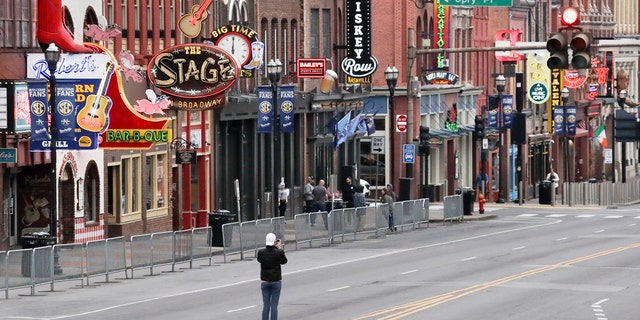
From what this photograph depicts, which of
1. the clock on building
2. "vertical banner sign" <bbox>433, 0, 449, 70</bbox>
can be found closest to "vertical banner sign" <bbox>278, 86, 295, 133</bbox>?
the clock on building

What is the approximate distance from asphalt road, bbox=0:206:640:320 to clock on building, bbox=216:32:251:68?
769cm

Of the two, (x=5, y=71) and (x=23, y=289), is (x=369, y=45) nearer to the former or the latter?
(x=5, y=71)

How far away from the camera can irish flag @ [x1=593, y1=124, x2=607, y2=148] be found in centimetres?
11788

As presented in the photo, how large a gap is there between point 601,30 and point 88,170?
7874cm

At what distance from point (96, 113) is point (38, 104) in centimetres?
405

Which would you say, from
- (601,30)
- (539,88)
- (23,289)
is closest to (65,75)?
(23,289)

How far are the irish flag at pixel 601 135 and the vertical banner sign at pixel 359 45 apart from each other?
44.2 metres

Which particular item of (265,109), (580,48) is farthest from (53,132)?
(265,109)

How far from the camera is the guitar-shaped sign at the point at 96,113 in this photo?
4716cm

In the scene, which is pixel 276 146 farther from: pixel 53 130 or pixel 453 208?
pixel 53 130

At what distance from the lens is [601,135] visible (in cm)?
12406

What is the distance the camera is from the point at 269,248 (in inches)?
1206

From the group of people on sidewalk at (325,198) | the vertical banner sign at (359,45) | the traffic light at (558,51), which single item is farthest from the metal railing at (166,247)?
the vertical banner sign at (359,45)

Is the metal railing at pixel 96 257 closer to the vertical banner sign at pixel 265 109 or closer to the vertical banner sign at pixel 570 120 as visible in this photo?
the vertical banner sign at pixel 265 109
